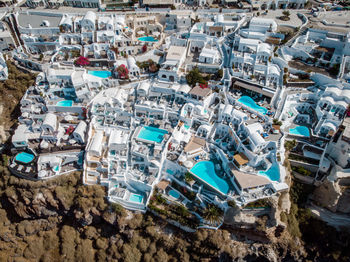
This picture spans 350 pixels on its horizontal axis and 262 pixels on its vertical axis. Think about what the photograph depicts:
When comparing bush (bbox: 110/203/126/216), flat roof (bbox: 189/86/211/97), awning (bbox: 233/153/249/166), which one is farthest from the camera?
flat roof (bbox: 189/86/211/97)

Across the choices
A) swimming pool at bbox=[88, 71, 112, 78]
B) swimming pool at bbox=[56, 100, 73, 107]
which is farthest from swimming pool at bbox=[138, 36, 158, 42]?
swimming pool at bbox=[56, 100, 73, 107]

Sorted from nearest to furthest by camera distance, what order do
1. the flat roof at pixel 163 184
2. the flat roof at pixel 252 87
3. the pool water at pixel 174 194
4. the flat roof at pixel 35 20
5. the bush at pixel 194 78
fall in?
the flat roof at pixel 163 184 < the pool water at pixel 174 194 < the flat roof at pixel 252 87 < the bush at pixel 194 78 < the flat roof at pixel 35 20

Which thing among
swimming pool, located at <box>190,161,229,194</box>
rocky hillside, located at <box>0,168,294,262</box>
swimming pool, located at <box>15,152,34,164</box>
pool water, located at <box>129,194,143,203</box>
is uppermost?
swimming pool, located at <box>190,161,229,194</box>

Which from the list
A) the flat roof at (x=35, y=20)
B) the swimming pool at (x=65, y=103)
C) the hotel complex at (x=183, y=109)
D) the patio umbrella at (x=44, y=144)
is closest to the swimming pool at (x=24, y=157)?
the hotel complex at (x=183, y=109)

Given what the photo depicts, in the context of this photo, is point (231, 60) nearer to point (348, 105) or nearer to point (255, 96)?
point (255, 96)

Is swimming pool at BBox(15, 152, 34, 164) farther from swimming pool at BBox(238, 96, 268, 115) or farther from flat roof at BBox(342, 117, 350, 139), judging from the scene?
flat roof at BBox(342, 117, 350, 139)

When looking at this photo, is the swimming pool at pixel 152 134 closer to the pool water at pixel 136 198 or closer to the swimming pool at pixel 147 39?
the pool water at pixel 136 198

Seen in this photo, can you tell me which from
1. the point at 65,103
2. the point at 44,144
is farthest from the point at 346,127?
the point at 44,144
